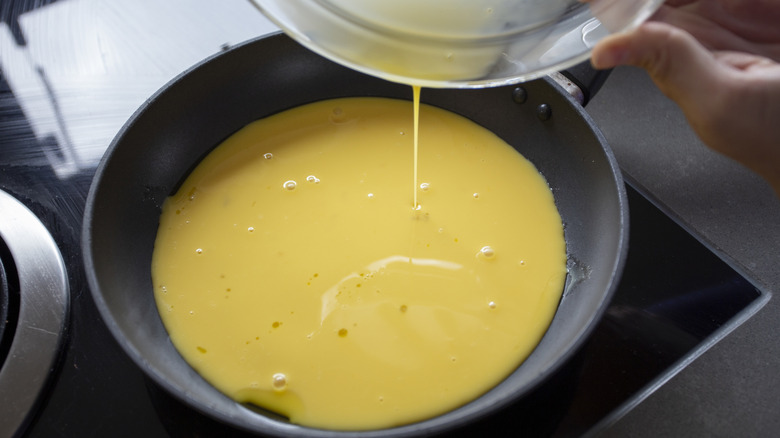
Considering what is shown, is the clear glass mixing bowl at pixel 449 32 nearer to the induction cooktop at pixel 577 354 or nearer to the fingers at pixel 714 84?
the fingers at pixel 714 84

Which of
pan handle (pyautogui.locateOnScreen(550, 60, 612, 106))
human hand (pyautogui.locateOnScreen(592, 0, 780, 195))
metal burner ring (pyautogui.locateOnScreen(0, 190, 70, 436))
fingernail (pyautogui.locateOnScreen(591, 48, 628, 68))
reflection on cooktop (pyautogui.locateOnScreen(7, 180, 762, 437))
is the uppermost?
fingernail (pyautogui.locateOnScreen(591, 48, 628, 68))

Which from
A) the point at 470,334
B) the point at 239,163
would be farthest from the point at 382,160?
the point at 470,334

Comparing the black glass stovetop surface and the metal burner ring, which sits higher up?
the metal burner ring

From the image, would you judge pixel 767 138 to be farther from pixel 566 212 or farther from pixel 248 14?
pixel 248 14

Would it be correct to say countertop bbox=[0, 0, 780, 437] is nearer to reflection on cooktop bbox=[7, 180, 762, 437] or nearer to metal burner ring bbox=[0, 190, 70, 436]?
reflection on cooktop bbox=[7, 180, 762, 437]

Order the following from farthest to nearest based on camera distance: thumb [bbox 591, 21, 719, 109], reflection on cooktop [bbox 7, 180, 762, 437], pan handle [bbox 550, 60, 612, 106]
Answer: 1. pan handle [bbox 550, 60, 612, 106]
2. reflection on cooktop [bbox 7, 180, 762, 437]
3. thumb [bbox 591, 21, 719, 109]

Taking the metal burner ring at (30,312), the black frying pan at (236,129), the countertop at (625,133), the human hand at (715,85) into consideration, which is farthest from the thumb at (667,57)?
the metal burner ring at (30,312)

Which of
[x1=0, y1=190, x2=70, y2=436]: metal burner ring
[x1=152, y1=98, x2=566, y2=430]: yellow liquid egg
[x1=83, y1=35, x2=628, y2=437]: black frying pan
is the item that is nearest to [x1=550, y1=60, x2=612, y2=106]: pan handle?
[x1=83, y1=35, x2=628, y2=437]: black frying pan
